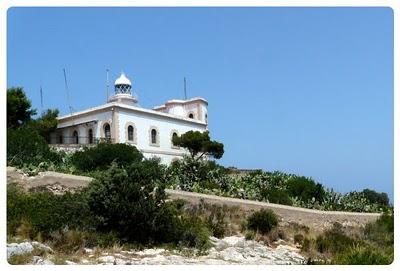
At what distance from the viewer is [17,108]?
27.0 m

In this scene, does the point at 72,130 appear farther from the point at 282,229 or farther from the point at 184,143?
the point at 282,229

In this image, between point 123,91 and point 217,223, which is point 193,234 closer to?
point 217,223

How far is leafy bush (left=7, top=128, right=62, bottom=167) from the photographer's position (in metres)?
15.6

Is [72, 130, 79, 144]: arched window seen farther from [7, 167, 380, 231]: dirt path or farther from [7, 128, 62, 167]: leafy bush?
[7, 167, 380, 231]: dirt path

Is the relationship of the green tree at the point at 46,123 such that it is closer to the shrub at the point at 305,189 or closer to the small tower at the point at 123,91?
the small tower at the point at 123,91

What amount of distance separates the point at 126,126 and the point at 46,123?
4.09 m

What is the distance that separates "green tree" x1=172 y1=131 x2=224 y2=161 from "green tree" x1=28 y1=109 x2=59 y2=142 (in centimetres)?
612

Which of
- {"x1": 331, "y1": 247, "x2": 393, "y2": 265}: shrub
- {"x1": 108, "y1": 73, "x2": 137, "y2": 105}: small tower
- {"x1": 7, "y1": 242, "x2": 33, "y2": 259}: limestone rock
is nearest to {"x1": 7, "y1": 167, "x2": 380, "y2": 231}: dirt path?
{"x1": 7, "y1": 242, "x2": 33, "y2": 259}: limestone rock

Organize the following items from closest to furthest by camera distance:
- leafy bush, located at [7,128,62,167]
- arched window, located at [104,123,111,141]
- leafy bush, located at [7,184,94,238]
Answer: leafy bush, located at [7,184,94,238]
leafy bush, located at [7,128,62,167]
arched window, located at [104,123,111,141]

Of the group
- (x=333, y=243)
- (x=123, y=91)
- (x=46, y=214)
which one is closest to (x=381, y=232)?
(x=333, y=243)

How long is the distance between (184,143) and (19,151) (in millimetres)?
11814

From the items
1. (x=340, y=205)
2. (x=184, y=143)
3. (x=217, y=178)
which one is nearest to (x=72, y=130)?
(x=184, y=143)

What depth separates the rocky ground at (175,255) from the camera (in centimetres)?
790

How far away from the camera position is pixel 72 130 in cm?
2858
